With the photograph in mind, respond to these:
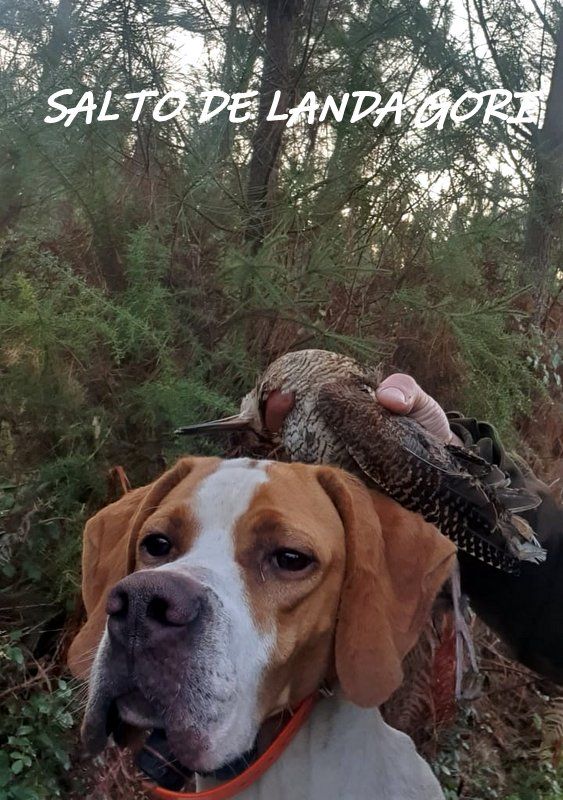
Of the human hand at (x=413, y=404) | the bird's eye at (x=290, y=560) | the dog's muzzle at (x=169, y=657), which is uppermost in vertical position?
the human hand at (x=413, y=404)

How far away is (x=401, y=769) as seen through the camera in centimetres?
191

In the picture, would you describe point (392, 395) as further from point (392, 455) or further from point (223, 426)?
point (223, 426)

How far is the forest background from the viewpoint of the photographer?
11.2 ft

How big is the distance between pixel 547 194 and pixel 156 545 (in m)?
5.23

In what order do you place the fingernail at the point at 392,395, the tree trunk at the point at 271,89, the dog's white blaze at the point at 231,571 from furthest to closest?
1. the tree trunk at the point at 271,89
2. the fingernail at the point at 392,395
3. the dog's white blaze at the point at 231,571

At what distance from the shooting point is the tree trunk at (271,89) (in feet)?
13.2

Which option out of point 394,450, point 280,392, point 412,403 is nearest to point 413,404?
point 412,403

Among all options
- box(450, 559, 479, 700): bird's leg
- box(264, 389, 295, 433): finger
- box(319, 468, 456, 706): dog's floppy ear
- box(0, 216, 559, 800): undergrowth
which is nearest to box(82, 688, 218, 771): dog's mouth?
box(319, 468, 456, 706): dog's floppy ear

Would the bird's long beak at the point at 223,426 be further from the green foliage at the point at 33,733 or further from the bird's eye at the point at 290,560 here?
the green foliage at the point at 33,733

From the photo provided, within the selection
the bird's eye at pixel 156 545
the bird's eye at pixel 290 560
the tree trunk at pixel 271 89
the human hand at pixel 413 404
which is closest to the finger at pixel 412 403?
the human hand at pixel 413 404

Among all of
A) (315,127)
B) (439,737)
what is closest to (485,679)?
(439,737)

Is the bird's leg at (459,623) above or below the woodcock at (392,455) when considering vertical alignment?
below

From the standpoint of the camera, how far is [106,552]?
6.54 ft

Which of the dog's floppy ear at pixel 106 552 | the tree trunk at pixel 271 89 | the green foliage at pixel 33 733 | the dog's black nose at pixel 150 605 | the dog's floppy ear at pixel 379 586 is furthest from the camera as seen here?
the tree trunk at pixel 271 89
